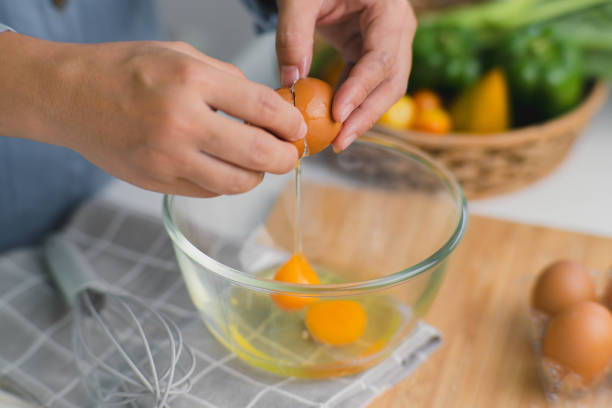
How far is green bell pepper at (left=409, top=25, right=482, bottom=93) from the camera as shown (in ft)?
3.71

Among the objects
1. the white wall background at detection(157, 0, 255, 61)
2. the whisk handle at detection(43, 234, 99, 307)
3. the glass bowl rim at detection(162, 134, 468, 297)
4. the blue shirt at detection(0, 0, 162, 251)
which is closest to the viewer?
the glass bowl rim at detection(162, 134, 468, 297)

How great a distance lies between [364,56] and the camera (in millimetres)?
631

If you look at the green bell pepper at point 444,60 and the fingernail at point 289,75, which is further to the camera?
the green bell pepper at point 444,60

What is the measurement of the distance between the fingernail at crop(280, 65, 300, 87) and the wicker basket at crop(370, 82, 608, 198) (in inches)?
16.4

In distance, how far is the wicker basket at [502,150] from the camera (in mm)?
977

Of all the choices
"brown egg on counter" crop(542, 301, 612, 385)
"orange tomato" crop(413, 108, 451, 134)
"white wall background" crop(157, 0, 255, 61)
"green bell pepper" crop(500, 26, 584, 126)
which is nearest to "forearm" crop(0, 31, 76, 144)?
"brown egg on counter" crop(542, 301, 612, 385)

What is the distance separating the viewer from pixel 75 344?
69 cm

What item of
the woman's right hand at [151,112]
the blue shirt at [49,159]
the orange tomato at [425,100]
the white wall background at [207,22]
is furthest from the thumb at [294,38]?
the white wall background at [207,22]

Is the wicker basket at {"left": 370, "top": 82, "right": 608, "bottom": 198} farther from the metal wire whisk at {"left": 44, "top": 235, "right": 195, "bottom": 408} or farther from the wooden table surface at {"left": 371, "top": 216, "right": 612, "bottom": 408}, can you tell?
the metal wire whisk at {"left": 44, "top": 235, "right": 195, "bottom": 408}

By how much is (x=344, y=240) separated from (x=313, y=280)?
7.0 inches

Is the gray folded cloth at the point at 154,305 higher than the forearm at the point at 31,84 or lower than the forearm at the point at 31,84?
lower

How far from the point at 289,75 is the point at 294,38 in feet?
0.13

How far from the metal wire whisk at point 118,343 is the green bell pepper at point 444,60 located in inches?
28.2

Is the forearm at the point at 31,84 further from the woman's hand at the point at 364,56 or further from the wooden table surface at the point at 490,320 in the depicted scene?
the wooden table surface at the point at 490,320
